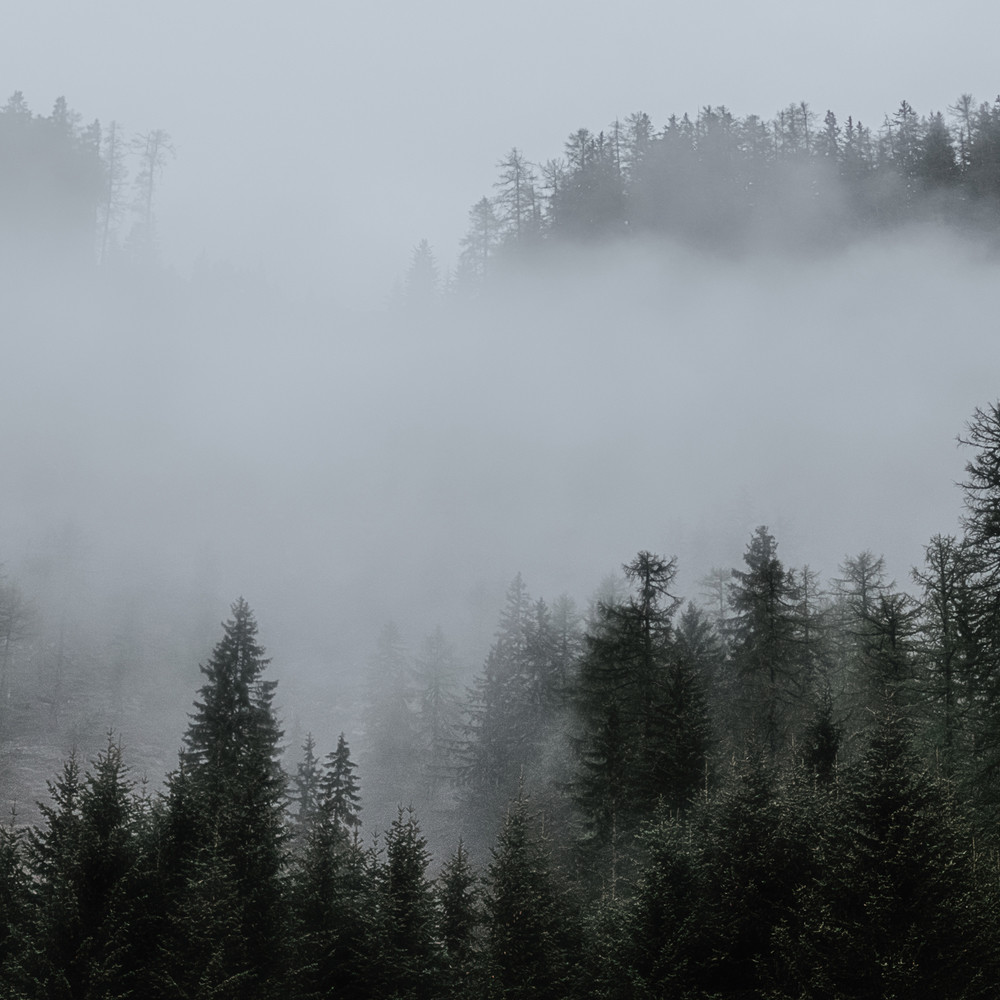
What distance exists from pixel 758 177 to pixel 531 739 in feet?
404

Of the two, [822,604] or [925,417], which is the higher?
[925,417]

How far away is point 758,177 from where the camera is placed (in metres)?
145

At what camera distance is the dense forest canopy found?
1895 cm

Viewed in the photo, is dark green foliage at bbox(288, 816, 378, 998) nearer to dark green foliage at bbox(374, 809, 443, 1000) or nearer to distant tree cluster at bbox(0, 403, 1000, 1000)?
distant tree cluster at bbox(0, 403, 1000, 1000)

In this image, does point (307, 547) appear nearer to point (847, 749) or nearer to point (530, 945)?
point (847, 749)

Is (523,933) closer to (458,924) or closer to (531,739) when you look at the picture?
(458,924)

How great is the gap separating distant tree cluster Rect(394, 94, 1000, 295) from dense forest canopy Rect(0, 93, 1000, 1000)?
1.67 feet

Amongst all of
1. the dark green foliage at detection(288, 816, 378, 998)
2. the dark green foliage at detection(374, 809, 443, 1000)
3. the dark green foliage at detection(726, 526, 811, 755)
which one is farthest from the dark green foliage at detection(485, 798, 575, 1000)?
the dark green foliage at detection(726, 526, 811, 755)

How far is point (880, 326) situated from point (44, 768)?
514 ft

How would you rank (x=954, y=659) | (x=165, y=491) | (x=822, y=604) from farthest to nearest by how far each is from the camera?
(x=165, y=491) → (x=822, y=604) → (x=954, y=659)

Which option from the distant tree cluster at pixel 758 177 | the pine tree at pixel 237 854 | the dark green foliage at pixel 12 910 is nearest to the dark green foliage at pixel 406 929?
the pine tree at pixel 237 854

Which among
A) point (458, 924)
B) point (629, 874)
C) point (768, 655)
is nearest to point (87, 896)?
point (458, 924)

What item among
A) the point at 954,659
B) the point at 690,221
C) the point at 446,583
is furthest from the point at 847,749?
the point at 690,221

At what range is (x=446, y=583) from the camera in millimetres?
106812
